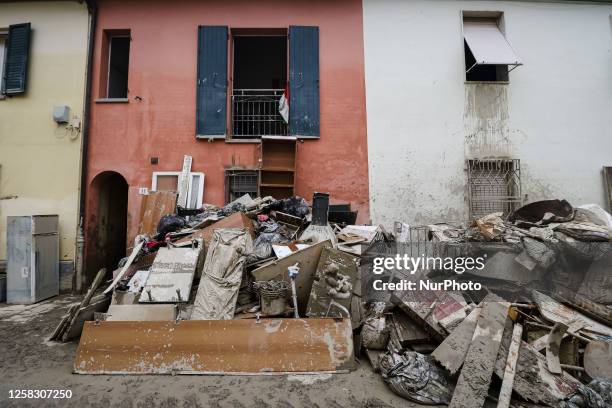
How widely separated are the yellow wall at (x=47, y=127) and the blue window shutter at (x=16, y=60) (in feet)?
0.34

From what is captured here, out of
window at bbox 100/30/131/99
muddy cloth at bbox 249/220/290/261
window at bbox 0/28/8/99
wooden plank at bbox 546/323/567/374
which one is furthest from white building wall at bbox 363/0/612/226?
window at bbox 0/28/8/99

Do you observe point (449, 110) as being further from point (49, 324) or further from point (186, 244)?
point (49, 324)

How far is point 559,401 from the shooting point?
282 centimetres

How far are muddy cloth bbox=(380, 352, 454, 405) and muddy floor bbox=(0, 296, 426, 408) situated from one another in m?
0.10

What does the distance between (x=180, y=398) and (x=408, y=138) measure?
245 inches

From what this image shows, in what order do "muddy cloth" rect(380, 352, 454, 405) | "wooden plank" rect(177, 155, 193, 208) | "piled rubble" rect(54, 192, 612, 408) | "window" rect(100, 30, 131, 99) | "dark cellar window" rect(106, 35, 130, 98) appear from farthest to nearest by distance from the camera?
"dark cellar window" rect(106, 35, 130, 98) → "window" rect(100, 30, 131, 99) → "wooden plank" rect(177, 155, 193, 208) → "piled rubble" rect(54, 192, 612, 408) → "muddy cloth" rect(380, 352, 454, 405)

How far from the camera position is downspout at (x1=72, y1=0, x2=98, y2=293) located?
21.6 feet

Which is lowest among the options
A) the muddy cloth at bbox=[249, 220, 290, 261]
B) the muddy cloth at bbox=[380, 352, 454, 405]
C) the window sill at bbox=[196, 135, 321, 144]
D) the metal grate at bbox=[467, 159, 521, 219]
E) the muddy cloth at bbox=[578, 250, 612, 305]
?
the muddy cloth at bbox=[380, 352, 454, 405]

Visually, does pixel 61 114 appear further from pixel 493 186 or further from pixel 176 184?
pixel 493 186

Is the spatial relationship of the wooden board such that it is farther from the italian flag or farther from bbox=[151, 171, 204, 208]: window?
the italian flag

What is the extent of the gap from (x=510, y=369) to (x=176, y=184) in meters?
6.38

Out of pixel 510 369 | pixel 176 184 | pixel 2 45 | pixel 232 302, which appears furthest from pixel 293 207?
pixel 2 45

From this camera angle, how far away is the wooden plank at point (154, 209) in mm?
6258

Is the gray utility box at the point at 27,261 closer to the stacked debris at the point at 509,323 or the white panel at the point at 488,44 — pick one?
the stacked debris at the point at 509,323
